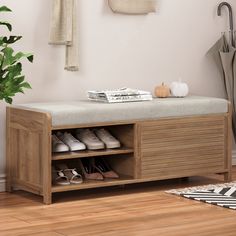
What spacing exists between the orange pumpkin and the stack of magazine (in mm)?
215

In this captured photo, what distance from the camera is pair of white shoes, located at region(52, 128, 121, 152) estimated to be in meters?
4.82

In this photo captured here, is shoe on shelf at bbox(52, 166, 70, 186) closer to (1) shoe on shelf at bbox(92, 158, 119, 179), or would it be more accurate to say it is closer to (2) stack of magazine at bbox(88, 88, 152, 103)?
(1) shoe on shelf at bbox(92, 158, 119, 179)

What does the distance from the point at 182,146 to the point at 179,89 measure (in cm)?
48

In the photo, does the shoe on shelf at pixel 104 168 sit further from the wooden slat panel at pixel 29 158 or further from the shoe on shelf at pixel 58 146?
the wooden slat panel at pixel 29 158

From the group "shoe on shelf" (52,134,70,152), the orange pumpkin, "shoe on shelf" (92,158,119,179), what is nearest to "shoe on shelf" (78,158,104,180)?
"shoe on shelf" (92,158,119,179)

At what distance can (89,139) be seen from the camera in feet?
16.3

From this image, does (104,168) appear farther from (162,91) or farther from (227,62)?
(227,62)

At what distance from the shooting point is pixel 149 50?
5.64 m

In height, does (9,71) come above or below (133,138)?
above

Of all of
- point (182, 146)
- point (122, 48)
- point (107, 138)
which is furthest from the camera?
point (122, 48)

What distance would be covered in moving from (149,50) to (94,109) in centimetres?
104

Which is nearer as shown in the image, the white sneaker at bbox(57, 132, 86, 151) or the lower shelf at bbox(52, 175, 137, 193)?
the lower shelf at bbox(52, 175, 137, 193)

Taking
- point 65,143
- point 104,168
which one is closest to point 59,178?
point 65,143

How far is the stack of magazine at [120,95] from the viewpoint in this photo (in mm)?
5020
